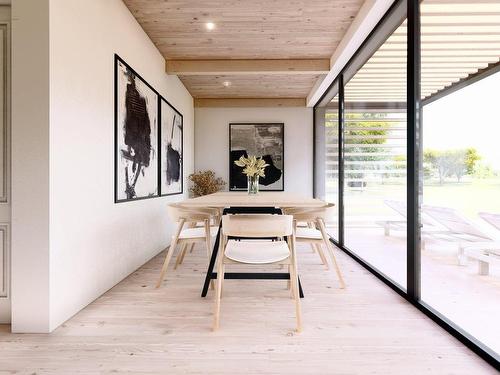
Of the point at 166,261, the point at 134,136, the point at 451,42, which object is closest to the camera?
the point at 451,42

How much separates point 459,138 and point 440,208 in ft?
2.03

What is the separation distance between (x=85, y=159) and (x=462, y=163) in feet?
9.03

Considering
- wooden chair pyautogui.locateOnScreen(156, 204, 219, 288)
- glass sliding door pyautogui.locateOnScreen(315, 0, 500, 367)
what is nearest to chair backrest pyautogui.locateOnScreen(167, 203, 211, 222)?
wooden chair pyautogui.locateOnScreen(156, 204, 219, 288)

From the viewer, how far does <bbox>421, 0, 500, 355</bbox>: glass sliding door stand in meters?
1.88

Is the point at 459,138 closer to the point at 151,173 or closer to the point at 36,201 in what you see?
the point at 36,201

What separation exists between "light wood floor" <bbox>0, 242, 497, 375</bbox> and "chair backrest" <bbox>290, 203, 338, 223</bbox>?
69cm

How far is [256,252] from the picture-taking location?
89.5 inches

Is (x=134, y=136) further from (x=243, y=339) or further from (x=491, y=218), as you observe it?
(x=491, y=218)

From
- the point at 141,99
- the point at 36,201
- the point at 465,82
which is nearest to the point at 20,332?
the point at 36,201

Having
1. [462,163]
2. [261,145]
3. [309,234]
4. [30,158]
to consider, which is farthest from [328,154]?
[30,158]

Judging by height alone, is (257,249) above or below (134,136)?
below

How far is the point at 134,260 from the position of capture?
3.37 m

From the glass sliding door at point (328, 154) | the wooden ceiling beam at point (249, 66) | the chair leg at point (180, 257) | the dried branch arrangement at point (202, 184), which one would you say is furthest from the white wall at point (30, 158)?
the dried branch arrangement at point (202, 184)

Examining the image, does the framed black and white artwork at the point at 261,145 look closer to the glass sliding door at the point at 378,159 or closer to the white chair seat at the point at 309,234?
the glass sliding door at the point at 378,159
